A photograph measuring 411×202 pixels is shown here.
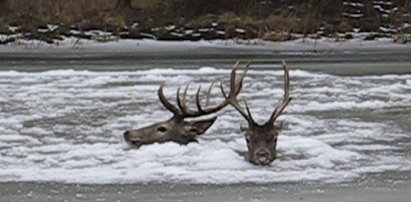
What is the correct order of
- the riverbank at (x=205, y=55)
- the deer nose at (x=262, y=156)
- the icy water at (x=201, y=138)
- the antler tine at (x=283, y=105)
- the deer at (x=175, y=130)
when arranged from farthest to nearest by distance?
1. the riverbank at (x=205, y=55)
2. the deer at (x=175, y=130)
3. the antler tine at (x=283, y=105)
4. the deer nose at (x=262, y=156)
5. the icy water at (x=201, y=138)

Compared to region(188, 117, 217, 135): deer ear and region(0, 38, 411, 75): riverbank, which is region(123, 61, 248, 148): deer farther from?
region(0, 38, 411, 75): riverbank

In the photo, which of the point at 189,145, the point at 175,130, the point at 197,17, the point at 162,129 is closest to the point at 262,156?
the point at 189,145

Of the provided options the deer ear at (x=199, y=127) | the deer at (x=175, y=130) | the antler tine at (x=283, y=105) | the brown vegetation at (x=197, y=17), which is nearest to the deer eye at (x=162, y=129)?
the deer at (x=175, y=130)

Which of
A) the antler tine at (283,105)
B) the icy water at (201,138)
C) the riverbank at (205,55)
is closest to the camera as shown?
the icy water at (201,138)

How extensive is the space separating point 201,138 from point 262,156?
133cm

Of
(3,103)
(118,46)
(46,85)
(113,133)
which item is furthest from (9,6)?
(113,133)

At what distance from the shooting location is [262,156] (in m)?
9.09

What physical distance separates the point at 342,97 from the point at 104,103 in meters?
3.27

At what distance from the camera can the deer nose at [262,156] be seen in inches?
358

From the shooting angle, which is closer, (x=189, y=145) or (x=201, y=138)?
(x=189, y=145)

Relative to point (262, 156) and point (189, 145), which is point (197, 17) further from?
point (262, 156)

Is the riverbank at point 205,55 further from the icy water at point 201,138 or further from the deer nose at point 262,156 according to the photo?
the deer nose at point 262,156

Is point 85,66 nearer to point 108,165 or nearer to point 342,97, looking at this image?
point 342,97

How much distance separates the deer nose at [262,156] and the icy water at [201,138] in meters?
0.09
